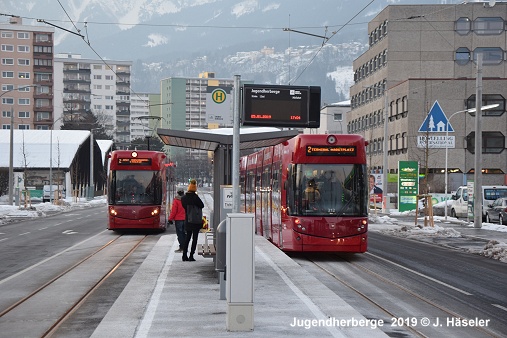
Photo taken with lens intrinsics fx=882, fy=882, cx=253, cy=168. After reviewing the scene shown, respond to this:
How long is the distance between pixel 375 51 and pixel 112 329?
88.6m

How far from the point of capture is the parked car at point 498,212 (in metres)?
42.7

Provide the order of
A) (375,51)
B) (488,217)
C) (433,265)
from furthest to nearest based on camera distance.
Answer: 1. (375,51)
2. (488,217)
3. (433,265)

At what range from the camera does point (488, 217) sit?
150 feet

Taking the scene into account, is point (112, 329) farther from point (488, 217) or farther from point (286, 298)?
point (488, 217)

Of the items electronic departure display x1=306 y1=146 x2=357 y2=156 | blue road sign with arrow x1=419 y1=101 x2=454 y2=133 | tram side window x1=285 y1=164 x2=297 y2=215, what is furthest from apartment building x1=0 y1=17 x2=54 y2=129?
electronic departure display x1=306 y1=146 x2=357 y2=156

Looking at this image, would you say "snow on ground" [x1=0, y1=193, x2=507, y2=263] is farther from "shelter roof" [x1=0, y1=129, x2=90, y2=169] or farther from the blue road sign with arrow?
"shelter roof" [x1=0, y1=129, x2=90, y2=169]

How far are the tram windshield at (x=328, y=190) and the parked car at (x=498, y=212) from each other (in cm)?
2241

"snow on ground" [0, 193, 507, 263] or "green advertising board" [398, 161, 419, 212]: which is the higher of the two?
"green advertising board" [398, 161, 419, 212]

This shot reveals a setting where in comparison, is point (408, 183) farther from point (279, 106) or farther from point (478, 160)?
point (279, 106)

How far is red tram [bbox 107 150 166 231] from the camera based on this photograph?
110ft

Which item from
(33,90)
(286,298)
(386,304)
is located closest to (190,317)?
(286,298)

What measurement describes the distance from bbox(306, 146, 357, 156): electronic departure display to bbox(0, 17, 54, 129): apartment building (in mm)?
135635

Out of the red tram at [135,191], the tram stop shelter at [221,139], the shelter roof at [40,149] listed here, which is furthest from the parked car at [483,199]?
the shelter roof at [40,149]

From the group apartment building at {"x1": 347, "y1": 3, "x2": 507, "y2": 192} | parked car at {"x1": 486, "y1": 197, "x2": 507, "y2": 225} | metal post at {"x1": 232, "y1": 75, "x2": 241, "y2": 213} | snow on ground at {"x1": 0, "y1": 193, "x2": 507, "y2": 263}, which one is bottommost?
snow on ground at {"x1": 0, "y1": 193, "x2": 507, "y2": 263}
